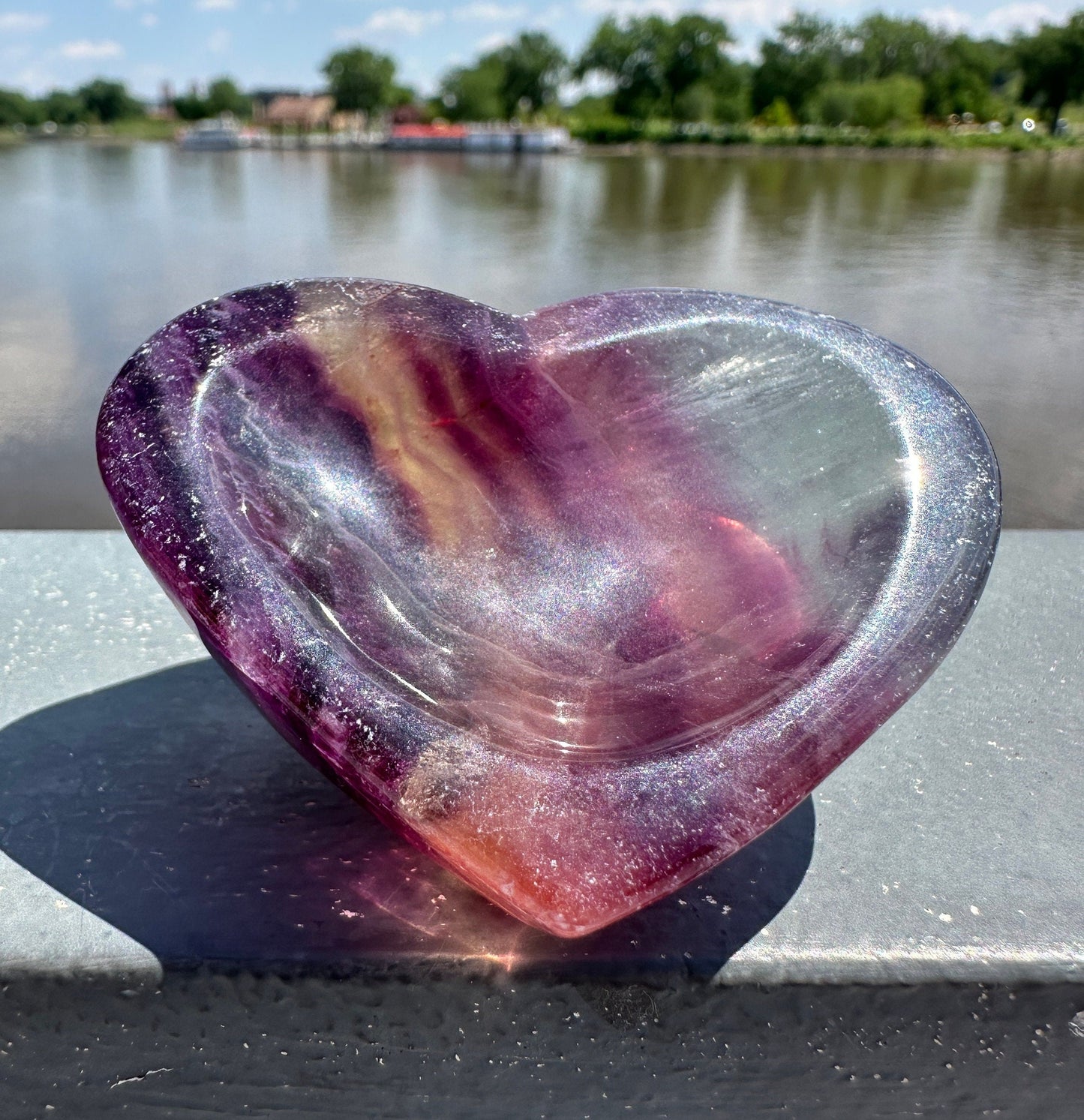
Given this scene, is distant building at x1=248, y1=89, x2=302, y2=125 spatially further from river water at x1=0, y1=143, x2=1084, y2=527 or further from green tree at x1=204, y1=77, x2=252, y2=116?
river water at x1=0, y1=143, x2=1084, y2=527

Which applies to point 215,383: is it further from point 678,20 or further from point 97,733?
point 678,20

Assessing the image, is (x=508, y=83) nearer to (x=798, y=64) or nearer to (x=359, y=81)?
(x=359, y=81)

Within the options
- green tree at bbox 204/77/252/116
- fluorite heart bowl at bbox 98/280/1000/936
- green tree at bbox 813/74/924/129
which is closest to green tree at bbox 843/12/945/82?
green tree at bbox 813/74/924/129

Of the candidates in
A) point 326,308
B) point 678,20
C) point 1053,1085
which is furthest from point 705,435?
point 678,20

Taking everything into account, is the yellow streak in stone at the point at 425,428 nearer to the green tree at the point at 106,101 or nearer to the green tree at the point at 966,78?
the green tree at the point at 966,78

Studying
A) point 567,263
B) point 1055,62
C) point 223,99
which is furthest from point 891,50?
point 567,263

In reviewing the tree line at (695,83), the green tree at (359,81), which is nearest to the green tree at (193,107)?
the tree line at (695,83)
